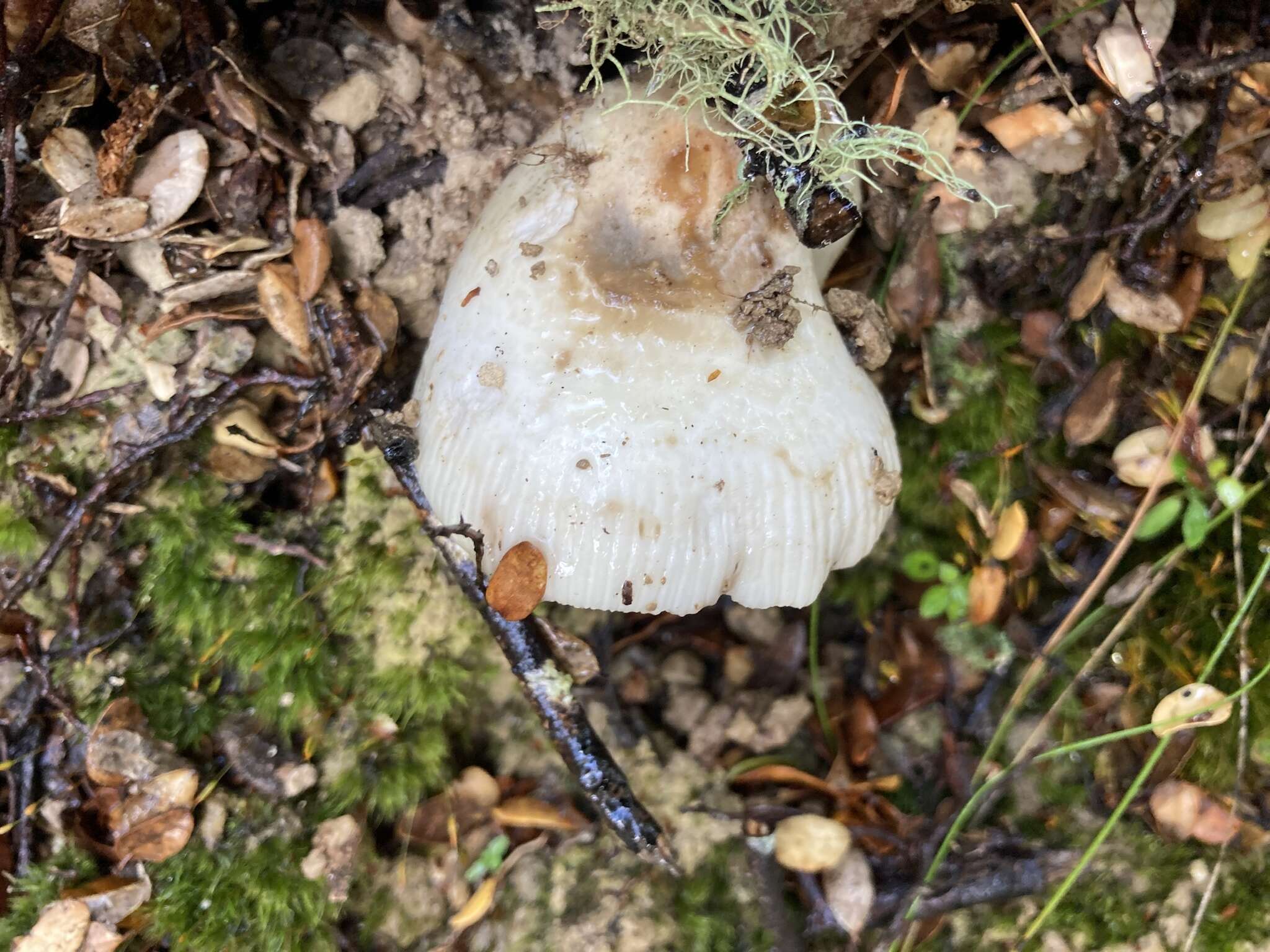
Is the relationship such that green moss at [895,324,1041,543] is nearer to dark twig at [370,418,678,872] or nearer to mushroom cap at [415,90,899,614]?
mushroom cap at [415,90,899,614]

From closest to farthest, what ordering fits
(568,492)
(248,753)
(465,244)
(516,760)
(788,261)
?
(568,492), (788,261), (465,244), (248,753), (516,760)

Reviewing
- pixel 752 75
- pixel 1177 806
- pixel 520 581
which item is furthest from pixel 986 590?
pixel 752 75

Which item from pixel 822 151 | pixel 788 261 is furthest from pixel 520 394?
pixel 822 151

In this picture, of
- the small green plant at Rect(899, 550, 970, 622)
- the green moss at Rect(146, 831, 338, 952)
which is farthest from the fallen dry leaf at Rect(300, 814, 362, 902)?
the small green plant at Rect(899, 550, 970, 622)

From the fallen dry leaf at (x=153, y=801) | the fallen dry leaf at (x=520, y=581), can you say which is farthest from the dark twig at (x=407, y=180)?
the fallen dry leaf at (x=153, y=801)

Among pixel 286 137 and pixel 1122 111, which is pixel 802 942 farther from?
pixel 286 137
